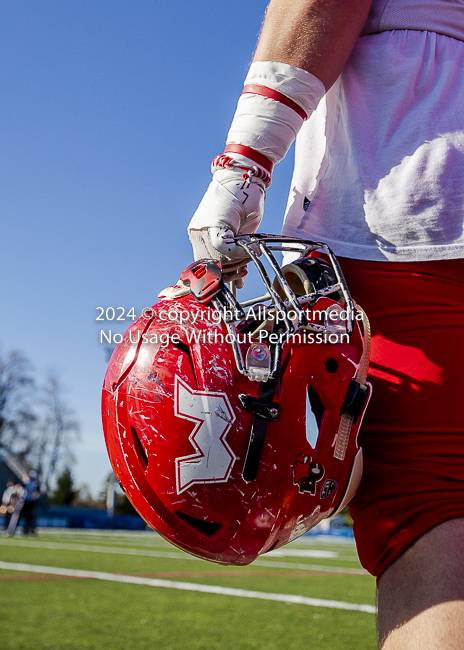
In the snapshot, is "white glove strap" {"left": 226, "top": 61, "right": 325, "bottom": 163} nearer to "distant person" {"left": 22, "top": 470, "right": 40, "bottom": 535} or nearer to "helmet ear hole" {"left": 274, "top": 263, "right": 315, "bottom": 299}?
"helmet ear hole" {"left": 274, "top": 263, "right": 315, "bottom": 299}

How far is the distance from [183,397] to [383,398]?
0.37 metres

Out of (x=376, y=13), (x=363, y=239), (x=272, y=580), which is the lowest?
(x=272, y=580)

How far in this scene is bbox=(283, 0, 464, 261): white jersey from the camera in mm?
1191

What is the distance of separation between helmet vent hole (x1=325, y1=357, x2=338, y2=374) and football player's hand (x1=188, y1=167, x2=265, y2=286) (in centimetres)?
26

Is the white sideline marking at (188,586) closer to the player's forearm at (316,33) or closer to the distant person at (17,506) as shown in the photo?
the player's forearm at (316,33)

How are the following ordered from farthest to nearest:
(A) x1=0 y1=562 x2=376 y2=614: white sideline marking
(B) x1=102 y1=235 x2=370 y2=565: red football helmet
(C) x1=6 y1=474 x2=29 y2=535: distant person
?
(C) x1=6 y1=474 x2=29 y2=535: distant person → (A) x1=0 y1=562 x2=376 y2=614: white sideline marking → (B) x1=102 y1=235 x2=370 y2=565: red football helmet

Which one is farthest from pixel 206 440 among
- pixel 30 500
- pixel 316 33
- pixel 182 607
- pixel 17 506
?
pixel 17 506

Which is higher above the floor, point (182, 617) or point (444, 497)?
point (444, 497)

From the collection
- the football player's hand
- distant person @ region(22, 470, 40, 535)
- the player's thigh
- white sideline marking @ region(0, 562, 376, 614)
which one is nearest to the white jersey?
the football player's hand

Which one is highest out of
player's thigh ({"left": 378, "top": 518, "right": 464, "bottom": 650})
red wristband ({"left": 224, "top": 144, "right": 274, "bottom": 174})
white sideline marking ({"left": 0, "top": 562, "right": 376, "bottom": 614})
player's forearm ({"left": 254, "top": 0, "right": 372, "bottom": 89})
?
player's forearm ({"left": 254, "top": 0, "right": 372, "bottom": 89})

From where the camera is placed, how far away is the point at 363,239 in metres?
1.24

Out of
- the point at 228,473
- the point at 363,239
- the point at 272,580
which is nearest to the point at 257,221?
the point at 363,239

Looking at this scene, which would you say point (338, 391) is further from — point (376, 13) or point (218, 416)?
point (376, 13)

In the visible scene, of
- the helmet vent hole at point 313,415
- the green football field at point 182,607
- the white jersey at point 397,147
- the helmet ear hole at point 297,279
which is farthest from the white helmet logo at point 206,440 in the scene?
the green football field at point 182,607
